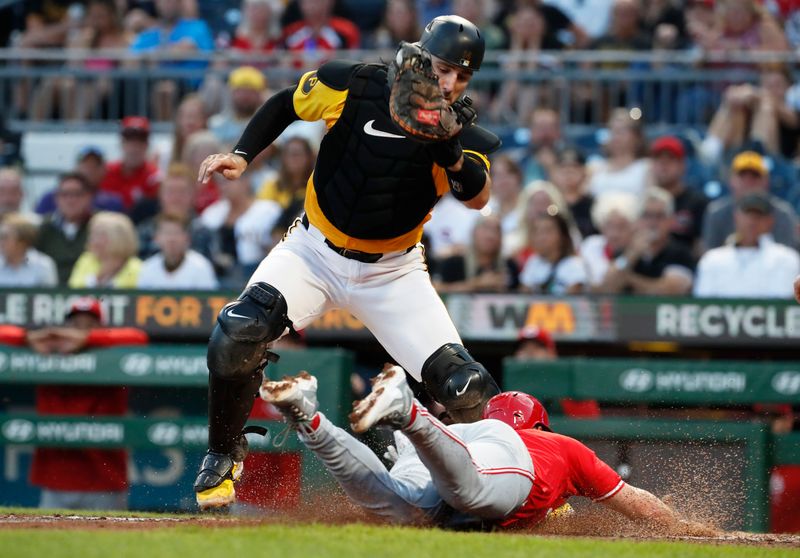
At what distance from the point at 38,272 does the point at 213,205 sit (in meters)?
1.60

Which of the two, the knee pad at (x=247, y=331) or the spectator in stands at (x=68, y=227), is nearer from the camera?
the knee pad at (x=247, y=331)

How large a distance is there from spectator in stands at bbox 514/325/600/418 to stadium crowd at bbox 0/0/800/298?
66 cm

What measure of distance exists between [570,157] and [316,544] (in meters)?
6.92

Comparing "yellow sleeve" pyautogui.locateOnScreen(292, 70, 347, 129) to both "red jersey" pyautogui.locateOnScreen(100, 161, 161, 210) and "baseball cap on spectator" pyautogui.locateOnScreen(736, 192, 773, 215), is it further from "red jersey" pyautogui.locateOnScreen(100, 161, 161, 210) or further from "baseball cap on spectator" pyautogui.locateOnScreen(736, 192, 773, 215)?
"red jersey" pyautogui.locateOnScreen(100, 161, 161, 210)

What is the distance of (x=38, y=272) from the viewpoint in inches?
425

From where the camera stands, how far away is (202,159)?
11672mm

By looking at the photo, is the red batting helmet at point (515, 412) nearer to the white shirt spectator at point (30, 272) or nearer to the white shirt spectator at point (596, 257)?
the white shirt spectator at point (596, 257)

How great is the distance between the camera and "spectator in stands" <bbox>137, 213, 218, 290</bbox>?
34.0 feet

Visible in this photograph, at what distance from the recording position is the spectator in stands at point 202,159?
11.7 meters

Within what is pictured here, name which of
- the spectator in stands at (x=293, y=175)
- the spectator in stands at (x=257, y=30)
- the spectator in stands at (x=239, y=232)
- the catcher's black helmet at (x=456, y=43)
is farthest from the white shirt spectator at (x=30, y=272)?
the catcher's black helmet at (x=456, y=43)

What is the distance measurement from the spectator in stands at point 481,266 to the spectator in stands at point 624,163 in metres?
1.64

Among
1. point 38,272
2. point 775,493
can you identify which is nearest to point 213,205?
point 38,272

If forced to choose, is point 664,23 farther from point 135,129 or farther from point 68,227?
point 68,227

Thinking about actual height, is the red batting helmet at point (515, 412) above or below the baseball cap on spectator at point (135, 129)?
below
